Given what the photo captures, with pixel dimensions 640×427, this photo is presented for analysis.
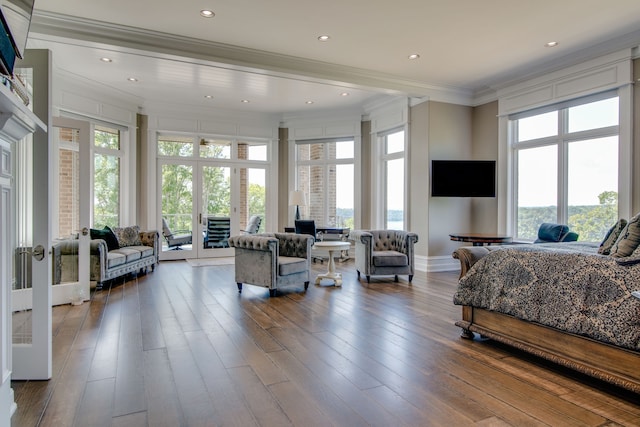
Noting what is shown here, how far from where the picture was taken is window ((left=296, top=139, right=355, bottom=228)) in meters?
8.08

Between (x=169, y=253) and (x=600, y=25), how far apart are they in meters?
7.60

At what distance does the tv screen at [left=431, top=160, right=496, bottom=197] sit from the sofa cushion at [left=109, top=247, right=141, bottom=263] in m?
A: 4.73

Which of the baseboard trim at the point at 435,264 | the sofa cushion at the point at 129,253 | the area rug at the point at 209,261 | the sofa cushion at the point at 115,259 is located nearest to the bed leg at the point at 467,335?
the baseboard trim at the point at 435,264

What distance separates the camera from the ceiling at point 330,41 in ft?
12.7

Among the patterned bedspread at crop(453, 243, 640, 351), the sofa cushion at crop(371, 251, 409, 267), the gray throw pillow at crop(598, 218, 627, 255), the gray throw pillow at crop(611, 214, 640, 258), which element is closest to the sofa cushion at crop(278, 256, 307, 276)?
the sofa cushion at crop(371, 251, 409, 267)

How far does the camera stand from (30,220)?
2.43 m

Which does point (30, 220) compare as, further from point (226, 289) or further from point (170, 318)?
point (226, 289)

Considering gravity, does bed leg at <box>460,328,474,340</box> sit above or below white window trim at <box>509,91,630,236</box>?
below

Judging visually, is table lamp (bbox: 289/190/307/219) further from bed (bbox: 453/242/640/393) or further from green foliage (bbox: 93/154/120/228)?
bed (bbox: 453/242/640/393)

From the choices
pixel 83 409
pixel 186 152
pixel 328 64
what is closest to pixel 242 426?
pixel 83 409

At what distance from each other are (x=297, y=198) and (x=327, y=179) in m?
0.94

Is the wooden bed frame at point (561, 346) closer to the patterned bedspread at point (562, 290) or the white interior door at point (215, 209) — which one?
the patterned bedspread at point (562, 290)

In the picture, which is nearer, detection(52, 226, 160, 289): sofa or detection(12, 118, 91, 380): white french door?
detection(12, 118, 91, 380): white french door

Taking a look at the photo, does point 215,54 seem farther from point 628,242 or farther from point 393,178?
point 628,242
